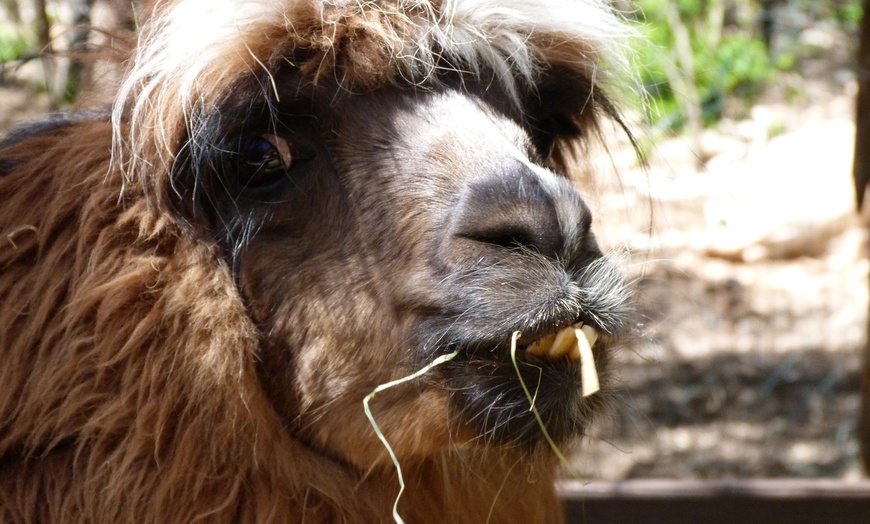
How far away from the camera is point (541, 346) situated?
2.35 meters

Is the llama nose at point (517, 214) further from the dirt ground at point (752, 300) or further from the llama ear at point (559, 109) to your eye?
the dirt ground at point (752, 300)

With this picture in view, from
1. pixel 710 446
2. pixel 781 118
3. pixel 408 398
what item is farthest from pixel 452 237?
pixel 781 118

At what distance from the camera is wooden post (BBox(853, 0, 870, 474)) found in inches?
169

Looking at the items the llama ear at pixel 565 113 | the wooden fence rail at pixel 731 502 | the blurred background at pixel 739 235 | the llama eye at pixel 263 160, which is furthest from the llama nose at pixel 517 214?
the wooden fence rail at pixel 731 502

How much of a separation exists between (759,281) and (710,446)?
6.93 feet

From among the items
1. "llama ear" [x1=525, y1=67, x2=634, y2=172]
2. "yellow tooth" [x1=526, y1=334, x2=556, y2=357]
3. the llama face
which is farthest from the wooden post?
"yellow tooth" [x1=526, y1=334, x2=556, y2=357]

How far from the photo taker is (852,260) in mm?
7957

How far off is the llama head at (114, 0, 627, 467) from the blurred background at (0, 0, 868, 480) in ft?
5.39

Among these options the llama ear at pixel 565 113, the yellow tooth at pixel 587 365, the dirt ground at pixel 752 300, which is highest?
the llama ear at pixel 565 113

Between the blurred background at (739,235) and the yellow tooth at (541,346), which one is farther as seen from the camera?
the blurred background at (739,235)

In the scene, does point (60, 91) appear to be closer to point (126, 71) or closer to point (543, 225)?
point (126, 71)

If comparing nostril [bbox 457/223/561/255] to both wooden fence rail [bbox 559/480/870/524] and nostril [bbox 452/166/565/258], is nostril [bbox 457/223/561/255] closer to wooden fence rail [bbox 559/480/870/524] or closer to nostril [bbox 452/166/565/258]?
nostril [bbox 452/166/565/258]

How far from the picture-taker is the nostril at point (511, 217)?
2320 millimetres

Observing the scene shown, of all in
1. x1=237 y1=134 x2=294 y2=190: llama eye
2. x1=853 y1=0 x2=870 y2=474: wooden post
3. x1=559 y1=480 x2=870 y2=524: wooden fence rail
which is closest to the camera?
x1=237 y1=134 x2=294 y2=190: llama eye
